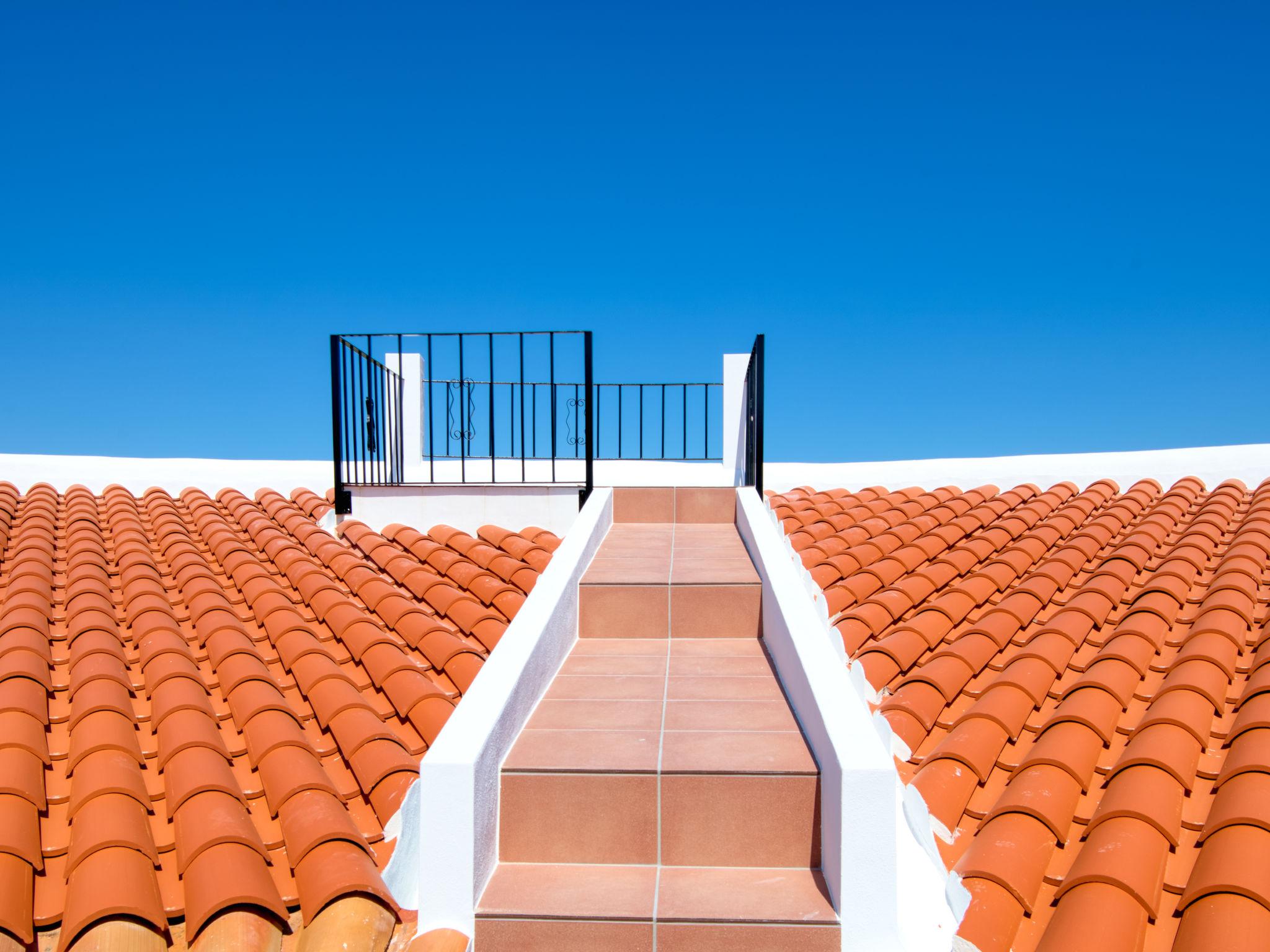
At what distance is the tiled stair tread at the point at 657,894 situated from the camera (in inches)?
106

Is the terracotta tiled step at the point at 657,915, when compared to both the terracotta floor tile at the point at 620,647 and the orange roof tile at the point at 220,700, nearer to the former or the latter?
the orange roof tile at the point at 220,700

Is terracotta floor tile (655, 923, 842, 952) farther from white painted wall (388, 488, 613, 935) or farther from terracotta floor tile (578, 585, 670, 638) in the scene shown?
terracotta floor tile (578, 585, 670, 638)

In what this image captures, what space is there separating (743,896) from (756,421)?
4078 mm

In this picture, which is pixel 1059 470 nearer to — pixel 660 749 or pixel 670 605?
pixel 670 605

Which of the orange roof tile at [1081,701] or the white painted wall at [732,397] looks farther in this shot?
the white painted wall at [732,397]

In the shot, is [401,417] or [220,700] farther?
[401,417]

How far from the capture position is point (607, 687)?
3990mm

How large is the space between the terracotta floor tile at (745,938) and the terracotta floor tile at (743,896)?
2 cm

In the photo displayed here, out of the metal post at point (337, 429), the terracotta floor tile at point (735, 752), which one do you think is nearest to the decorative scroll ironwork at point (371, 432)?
the metal post at point (337, 429)

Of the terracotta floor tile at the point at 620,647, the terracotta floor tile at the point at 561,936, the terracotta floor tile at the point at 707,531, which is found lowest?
the terracotta floor tile at the point at 561,936

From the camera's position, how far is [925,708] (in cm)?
375

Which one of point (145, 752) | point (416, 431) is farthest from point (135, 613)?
point (416, 431)

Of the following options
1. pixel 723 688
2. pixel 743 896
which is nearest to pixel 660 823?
pixel 743 896

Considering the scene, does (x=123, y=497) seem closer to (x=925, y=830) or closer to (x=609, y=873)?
(x=609, y=873)
